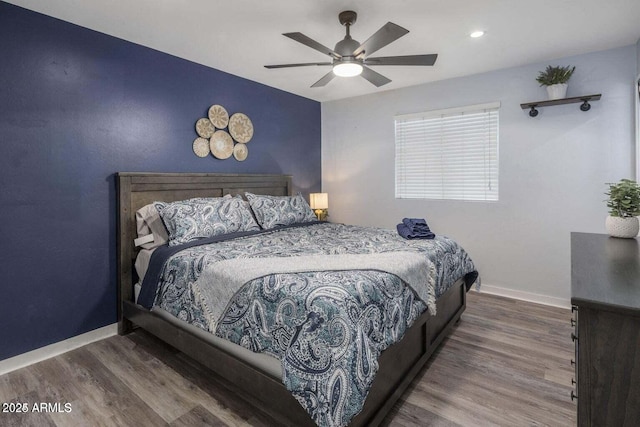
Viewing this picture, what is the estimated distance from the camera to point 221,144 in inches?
144

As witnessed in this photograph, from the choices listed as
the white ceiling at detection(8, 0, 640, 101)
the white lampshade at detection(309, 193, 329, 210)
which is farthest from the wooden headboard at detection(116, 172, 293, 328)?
the white lampshade at detection(309, 193, 329, 210)

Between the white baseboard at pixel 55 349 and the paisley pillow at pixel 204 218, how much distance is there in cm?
104

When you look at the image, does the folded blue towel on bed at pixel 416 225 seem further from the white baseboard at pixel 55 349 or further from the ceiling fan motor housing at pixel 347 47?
the white baseboard at pixel 55 349

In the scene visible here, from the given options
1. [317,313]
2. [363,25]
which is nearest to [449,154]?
[363,25]

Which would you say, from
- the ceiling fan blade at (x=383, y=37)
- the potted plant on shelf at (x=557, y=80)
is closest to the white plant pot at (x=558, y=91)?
the potted plant on shelf at (x=557, y=80)

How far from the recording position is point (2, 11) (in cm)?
224

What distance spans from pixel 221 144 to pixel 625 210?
3.47 metres

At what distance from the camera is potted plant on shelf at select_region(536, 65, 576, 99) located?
3.18 m

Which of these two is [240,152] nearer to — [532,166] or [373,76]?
[373,76]

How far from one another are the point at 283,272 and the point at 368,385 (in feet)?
2.31

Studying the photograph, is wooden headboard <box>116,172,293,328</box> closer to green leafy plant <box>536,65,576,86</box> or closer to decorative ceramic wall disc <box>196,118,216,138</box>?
decorative ceramic wall disc <box>196,118,216,138</box>

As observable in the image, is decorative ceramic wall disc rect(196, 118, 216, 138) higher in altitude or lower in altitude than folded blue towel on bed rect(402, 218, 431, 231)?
higher

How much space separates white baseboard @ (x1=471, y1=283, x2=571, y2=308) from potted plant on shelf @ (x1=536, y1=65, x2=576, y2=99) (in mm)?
2079

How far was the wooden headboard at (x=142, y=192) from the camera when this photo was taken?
282cm
